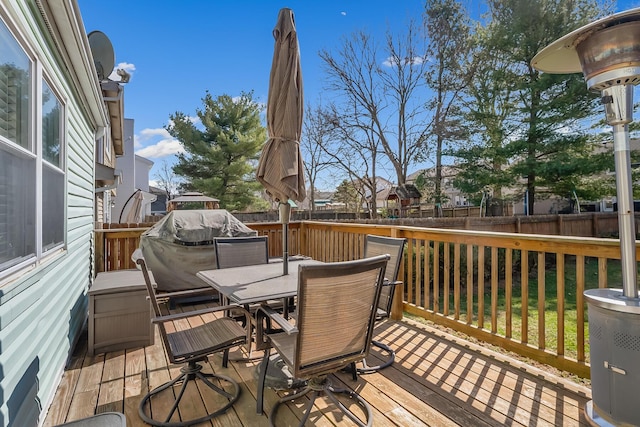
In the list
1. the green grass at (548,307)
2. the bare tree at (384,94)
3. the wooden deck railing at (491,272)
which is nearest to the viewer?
Answer: the wooden deck railing at (491,272)

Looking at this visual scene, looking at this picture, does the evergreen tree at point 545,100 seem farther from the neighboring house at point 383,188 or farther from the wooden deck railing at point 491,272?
the neighboring house at point 383,188

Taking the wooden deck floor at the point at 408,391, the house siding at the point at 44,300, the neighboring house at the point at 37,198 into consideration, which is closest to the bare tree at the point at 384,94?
the house siding at the point at 44,300

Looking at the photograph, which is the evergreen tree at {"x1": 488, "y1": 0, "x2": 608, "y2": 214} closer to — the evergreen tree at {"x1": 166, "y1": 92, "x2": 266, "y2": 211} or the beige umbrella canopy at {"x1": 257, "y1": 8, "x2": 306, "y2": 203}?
the evergreen tree at {"x1": 166, "y1": 92, "x2": 266, "y2": 211}

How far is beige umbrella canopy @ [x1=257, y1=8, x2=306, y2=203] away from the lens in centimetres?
288

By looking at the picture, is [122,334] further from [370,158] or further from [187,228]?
[370,158]

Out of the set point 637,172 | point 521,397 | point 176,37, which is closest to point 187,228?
point 521,397

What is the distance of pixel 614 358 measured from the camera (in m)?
1.88

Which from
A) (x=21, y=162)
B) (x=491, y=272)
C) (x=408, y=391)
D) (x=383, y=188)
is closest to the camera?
(x=21, y=162)

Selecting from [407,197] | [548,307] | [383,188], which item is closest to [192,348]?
[548,307]

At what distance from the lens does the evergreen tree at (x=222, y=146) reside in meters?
17.1

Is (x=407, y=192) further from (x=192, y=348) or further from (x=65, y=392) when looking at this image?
(x=65, y=392)

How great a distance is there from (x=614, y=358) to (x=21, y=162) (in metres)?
3.44

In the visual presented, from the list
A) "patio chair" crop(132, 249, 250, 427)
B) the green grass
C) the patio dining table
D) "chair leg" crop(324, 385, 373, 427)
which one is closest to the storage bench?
the patio dining table

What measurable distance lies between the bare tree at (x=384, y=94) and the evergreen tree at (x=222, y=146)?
15.9 feet
